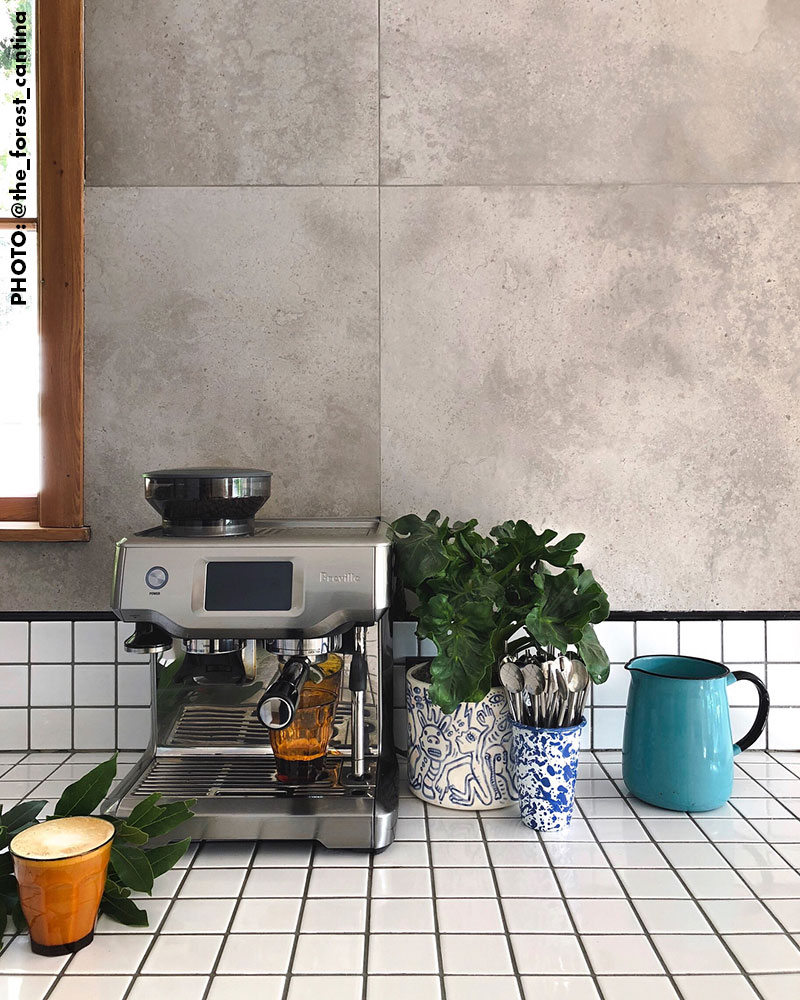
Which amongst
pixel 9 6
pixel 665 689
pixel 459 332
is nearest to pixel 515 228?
pixel 459 332

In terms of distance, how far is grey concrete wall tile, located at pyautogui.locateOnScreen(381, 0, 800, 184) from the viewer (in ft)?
4.72

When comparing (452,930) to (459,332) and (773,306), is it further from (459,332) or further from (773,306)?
(773,306)

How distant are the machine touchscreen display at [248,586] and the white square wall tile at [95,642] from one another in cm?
47

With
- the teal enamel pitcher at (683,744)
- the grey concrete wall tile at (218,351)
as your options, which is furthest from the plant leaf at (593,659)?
the grey concrete wall tile at (218,351)

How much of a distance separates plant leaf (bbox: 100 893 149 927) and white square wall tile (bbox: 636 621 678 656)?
2.94 ft

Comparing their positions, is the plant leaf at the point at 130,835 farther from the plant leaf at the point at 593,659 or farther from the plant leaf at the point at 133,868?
the plant leaf at the point at 593,659

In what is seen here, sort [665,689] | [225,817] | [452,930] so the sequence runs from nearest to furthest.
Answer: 1. [452,930]
2. [225,817]
3. [665,689]

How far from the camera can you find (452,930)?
3.06 ft

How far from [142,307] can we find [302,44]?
1.68 ft

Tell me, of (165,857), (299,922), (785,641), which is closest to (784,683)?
(785,641)

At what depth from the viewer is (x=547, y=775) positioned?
1181 millimetres

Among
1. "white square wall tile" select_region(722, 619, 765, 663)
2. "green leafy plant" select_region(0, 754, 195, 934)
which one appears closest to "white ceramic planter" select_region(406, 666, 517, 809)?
"green leafy plant" select_region(0, 754, 195, 934)

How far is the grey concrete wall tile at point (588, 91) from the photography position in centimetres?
144

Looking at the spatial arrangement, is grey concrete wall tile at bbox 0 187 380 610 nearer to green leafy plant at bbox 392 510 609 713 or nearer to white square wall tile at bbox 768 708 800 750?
green leafy plant at bbox 392 510 609 713
